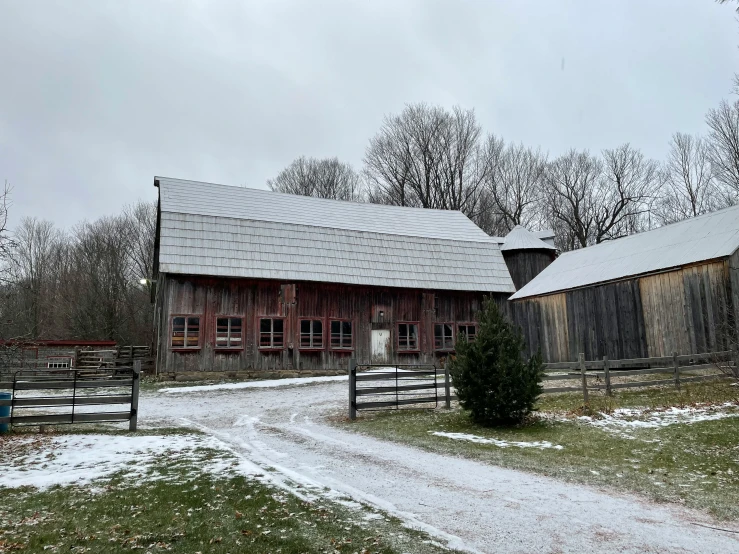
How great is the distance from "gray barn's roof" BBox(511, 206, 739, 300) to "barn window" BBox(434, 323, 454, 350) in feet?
11.8

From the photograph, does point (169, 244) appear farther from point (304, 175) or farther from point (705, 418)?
point (304, 175)

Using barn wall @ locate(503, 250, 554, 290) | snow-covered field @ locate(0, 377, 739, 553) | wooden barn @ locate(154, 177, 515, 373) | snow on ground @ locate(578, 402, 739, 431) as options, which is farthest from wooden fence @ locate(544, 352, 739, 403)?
barn wall @ locate(503, 250, 554, 290)

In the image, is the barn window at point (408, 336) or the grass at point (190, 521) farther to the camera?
the barn window at point (408, 336)

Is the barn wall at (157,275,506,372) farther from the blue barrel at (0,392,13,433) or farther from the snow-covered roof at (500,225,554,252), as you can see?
the blue barrel at (0,392,13,433)

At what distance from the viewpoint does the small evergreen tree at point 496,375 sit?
38.7 ft

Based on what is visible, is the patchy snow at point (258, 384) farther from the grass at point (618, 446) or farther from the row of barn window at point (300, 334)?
the grass at point (618, 446)

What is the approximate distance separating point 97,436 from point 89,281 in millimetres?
35386

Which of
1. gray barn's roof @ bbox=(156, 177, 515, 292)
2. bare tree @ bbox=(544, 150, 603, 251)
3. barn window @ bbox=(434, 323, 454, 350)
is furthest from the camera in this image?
bare tree @ bbox=(544, 150, 603, 251)

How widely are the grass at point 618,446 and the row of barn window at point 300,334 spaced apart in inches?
400

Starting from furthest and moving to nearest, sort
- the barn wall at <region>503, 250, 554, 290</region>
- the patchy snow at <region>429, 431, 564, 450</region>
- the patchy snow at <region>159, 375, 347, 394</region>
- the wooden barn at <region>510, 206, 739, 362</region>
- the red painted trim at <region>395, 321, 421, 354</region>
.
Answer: the barn wall at <region>503, 250, 554, 290</region> → the red painted trim at <region>395, 321, 421, 354</region> → the patchy snow at <region>159, 375, 347, 394</region> → the wooden barn at <region>510, 206, 739, 362</region> → the patchy snow at <region>429, 431, 564, 450</region>

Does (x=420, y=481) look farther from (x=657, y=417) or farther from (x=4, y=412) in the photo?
(x=4, y=412)

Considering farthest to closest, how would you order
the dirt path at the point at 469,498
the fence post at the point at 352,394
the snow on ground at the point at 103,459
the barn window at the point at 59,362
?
the barn window at the point at 59,362 < the fence post at the point at 352,394 < the snow on ground at the point at 103,459 < the dirt path at the point at 469,498

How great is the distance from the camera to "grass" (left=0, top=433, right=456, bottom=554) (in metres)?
5.16

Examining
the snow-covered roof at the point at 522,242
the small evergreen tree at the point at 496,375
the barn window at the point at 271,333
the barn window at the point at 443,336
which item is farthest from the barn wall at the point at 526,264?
the small evergreen tree at the point at 496,375
